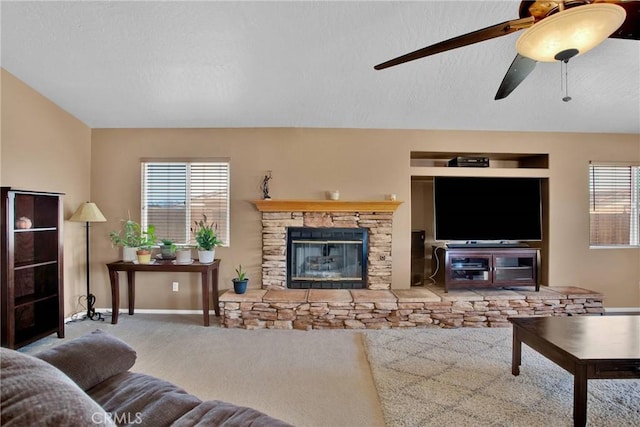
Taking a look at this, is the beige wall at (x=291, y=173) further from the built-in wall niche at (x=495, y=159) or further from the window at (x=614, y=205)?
the window at (x=614, y=205)

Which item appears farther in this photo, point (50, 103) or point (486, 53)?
point (50, 103)

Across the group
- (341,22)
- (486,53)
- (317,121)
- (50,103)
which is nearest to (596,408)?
(486,53)

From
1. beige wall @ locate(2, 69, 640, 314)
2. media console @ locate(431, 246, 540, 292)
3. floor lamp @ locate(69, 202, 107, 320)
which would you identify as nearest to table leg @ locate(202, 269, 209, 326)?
beige wall @ locate(2, 69, 640, 314)

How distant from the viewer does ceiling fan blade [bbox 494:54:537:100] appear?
191cm

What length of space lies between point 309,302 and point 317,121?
2231 mm

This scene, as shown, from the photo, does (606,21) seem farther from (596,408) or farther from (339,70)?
(596,408)

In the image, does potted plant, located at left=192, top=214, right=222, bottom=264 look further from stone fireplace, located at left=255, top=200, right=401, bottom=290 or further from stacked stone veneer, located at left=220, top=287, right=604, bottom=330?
stone fireplace, located at left=255, top=200, right=401, bottom=290

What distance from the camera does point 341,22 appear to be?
2.45 metres

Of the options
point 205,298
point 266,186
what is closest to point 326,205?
point 266,186

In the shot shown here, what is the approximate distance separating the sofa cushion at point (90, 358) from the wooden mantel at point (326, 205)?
2569 mm

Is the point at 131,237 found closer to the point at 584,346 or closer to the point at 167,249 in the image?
the point at 167,249

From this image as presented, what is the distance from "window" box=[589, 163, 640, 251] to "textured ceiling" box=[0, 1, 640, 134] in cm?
62

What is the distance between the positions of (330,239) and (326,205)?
0.45m

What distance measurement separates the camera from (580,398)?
6.06 feet
